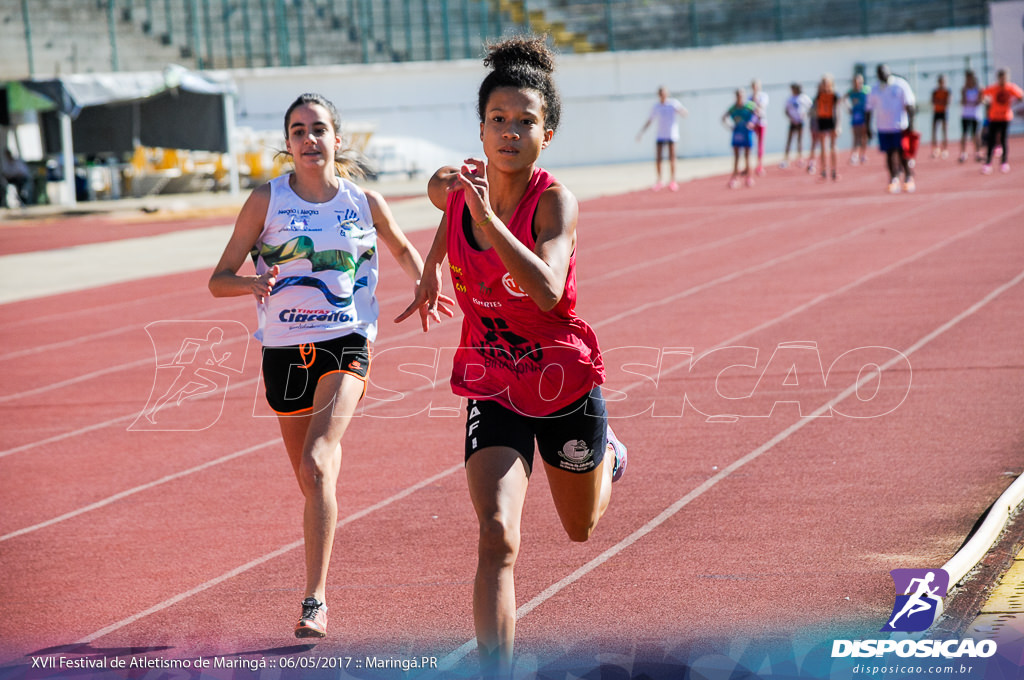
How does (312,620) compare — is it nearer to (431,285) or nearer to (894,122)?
(431,285)

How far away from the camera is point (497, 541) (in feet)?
11.7

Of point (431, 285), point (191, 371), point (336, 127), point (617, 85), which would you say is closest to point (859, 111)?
point (617, 85)

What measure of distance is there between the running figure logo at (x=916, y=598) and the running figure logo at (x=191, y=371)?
4.83 m

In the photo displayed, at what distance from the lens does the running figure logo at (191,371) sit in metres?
8.44

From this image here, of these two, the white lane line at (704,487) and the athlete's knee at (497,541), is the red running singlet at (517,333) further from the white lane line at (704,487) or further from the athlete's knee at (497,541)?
the white lane line at (704,487)

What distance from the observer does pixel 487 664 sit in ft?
11.6

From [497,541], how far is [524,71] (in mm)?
1372

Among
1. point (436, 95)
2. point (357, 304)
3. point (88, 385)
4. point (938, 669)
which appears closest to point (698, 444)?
point (357, 304)

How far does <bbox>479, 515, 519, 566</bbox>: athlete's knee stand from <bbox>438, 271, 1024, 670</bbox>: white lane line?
0.65m

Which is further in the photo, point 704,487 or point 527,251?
point 704,487

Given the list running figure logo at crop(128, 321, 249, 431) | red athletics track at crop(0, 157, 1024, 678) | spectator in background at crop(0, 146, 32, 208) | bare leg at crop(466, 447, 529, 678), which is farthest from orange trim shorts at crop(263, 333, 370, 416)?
spectator in background at crop(0, 146, 32, 208)

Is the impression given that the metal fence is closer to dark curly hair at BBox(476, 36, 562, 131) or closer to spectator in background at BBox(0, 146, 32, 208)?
spectator in background at BBox(0, 146, 32, 208)

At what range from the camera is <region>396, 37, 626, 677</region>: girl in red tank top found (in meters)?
3.73

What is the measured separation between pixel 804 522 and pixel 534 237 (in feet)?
7.45
